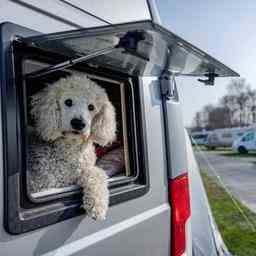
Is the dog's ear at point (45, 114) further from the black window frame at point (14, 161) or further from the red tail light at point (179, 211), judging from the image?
the red tail light at point (179, 211)

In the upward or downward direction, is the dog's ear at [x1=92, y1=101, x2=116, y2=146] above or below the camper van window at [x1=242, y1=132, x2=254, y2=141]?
above

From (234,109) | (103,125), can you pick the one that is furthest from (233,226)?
(234,109)

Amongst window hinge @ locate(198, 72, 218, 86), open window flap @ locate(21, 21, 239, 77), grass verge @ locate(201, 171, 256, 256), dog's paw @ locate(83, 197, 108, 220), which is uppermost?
open window flap @ locate(21, 21, 239, 77)

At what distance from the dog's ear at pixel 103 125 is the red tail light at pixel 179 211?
1.47 feet

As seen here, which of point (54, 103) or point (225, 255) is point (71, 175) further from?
point (225, 255)

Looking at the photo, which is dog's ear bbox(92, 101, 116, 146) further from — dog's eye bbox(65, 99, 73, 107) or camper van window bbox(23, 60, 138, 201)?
dog's eye bbox(65, 99, 73, 107)

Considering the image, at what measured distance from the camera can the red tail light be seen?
212 cm

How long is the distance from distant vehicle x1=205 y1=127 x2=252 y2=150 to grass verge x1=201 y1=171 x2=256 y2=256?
95.9 feet

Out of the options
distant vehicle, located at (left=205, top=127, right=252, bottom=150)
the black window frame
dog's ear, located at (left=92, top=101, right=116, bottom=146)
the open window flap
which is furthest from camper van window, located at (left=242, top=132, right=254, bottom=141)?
the black window frame

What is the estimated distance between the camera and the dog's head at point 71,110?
1692 mm

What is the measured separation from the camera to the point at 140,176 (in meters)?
1.97

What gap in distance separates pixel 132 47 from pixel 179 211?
3.45 ft

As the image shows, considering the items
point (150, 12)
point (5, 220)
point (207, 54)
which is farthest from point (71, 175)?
point (150, 12)

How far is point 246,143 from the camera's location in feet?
98.0
